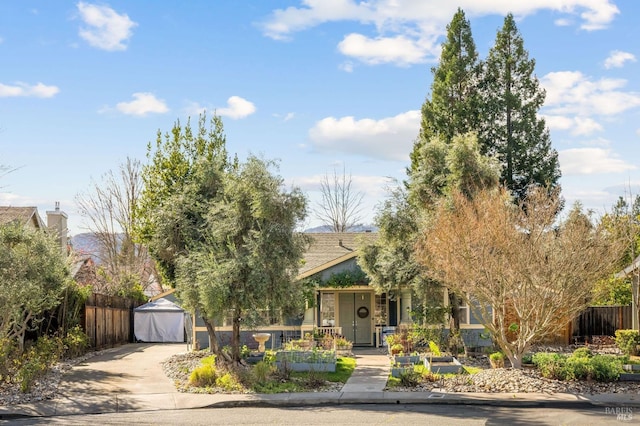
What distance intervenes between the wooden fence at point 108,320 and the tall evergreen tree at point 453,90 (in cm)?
1564

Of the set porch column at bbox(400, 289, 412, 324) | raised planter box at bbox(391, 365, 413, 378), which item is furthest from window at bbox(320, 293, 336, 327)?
raised planter box at bbox(391, 365, 413, 378)

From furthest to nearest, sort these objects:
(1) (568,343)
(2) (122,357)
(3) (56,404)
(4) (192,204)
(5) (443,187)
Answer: (1) (568,343) → (2) (122,357) → (5) (443,187) → (4) (192,204) → (3) (56,404)

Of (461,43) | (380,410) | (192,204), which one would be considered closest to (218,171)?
(192,204)

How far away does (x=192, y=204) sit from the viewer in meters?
19.7

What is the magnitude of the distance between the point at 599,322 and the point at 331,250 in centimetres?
1112

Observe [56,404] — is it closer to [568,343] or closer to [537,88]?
[568,343]

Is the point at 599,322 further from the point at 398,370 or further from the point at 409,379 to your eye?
the point at 409,379

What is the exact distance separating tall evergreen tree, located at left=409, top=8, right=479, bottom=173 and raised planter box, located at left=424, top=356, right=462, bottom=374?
17.3 m

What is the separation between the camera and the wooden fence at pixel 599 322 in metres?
28.0

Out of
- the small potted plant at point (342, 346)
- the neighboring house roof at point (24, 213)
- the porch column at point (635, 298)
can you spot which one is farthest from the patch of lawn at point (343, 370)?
the neighboring house roof at point (24, 213)

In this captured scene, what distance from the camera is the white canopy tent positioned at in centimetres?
3275

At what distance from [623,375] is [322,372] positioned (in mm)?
7559

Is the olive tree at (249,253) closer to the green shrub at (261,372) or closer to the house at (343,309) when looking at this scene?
the green shrub at (261,372)

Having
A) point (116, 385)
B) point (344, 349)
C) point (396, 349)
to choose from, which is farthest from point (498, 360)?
point (116, 385)
